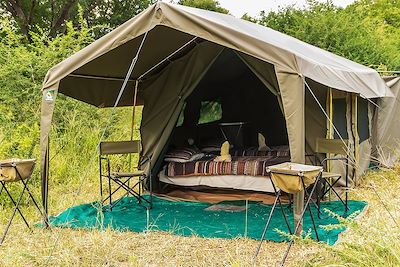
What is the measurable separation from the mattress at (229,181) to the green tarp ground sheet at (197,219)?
0.20 m

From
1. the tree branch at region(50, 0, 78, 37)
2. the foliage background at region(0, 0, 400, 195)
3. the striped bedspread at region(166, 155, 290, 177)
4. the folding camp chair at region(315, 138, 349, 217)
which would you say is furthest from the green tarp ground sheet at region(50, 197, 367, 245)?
the tree branch at region(50, 0, 78, 37)

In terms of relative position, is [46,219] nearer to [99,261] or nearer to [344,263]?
[99,261]

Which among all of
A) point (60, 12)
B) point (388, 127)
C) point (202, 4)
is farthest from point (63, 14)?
point (388, 127)

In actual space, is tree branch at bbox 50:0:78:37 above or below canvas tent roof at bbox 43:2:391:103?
above

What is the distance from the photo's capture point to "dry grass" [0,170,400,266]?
274 cm

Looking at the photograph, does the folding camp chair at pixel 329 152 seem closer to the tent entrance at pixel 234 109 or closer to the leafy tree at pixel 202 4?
the tent entrance at pixel 234 109

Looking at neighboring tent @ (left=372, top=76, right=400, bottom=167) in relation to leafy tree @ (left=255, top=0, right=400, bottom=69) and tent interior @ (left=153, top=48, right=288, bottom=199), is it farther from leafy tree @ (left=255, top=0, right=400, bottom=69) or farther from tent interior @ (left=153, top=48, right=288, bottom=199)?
leafy tree @ (left=255, top=0, right=400, bottom=69)

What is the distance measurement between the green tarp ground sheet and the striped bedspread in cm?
36

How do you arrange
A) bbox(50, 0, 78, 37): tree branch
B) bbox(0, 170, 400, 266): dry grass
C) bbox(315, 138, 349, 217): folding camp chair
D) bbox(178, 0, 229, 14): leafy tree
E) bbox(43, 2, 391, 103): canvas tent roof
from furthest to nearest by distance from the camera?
bbox(178, 0, 229, 14): leafy tree → bbox(50, 0, 78, 37): tree branch → bbox(315, 138, 349, 217): folding camp chair → bbox(43, 2, 391, 103): canvas tent roof → bbox(0, 170, 400, 266): dry grass

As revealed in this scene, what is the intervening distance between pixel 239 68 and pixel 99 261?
388cm

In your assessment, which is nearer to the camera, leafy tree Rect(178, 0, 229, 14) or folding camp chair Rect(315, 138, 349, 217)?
folding camp chair Rect(315, 138, 349, 217)

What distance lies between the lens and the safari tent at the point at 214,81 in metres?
3.61

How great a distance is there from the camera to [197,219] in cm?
452

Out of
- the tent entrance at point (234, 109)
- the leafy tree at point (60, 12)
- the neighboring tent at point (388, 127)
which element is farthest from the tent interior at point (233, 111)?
the leafy tree at point (60, 12)
